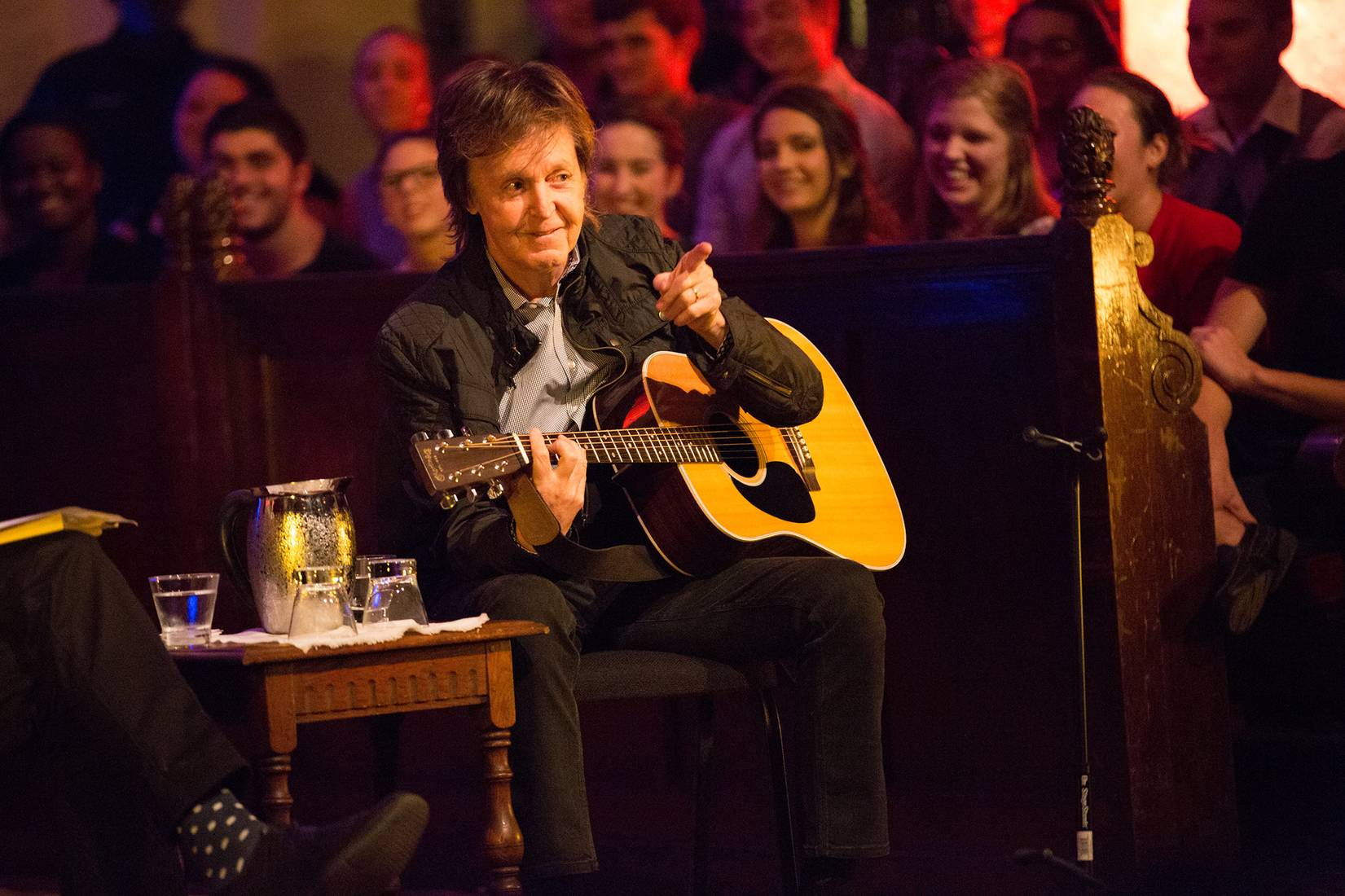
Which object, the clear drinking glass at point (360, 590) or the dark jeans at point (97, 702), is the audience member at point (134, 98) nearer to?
the clear drinking glass at point (360, 590)

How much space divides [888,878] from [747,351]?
1203 millimetres

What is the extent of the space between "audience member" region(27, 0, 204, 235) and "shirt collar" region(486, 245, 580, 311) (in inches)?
102

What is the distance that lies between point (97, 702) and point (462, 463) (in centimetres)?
64

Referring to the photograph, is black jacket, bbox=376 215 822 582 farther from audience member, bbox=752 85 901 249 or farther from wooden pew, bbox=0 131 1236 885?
audience member, bbox=752 85 901 249

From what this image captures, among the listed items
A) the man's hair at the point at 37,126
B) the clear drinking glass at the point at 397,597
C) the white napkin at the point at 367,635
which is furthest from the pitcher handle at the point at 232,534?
the man's hair at the point at 37,126

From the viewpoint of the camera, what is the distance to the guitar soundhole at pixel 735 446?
3018 mm

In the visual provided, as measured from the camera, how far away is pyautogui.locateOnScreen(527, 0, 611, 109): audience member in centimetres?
482

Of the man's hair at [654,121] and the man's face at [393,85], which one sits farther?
the man's face at [393,85]

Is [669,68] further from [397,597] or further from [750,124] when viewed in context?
[397,597]

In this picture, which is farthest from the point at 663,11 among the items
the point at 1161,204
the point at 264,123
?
the point at 1161,204

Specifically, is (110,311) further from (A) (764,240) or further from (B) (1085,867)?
(B) (1085,867)

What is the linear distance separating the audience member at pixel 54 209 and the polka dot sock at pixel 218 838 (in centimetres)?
336

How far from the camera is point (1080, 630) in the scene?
318 cm

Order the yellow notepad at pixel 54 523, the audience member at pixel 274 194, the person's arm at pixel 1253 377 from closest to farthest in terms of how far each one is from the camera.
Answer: the yellow notepad at pixel 54 523 < the person's arm at pixel 1253 377 < the audience member at pixel 274 194
